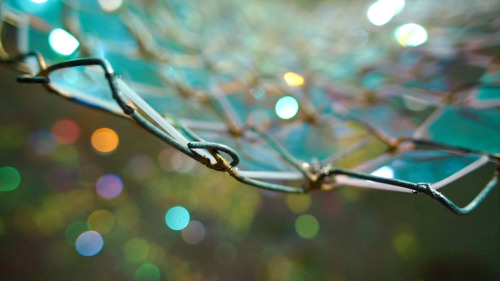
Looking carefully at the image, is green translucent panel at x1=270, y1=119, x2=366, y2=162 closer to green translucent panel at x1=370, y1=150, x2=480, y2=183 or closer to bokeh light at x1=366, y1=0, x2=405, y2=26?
green translucent panel at x1=370, y1=150, x2=480, y2=183

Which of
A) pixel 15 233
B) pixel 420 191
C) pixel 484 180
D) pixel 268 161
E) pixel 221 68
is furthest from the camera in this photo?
pixel 15 233

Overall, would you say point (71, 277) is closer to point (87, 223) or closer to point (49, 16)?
point (87, 223)

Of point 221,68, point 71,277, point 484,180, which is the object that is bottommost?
point 71,277

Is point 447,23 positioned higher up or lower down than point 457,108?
higher up

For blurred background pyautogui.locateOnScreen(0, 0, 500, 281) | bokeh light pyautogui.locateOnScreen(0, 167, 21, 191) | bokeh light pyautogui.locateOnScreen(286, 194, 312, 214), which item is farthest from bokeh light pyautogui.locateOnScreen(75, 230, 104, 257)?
bokeh light pyautogui.locateOnScreen(286, 194, 312, 214)

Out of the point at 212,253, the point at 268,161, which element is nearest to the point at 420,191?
the point at 268,161

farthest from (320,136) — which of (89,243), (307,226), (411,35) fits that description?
(89,243)

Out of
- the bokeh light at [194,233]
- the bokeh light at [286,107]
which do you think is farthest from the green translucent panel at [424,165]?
the bokeh light at [194,233]
